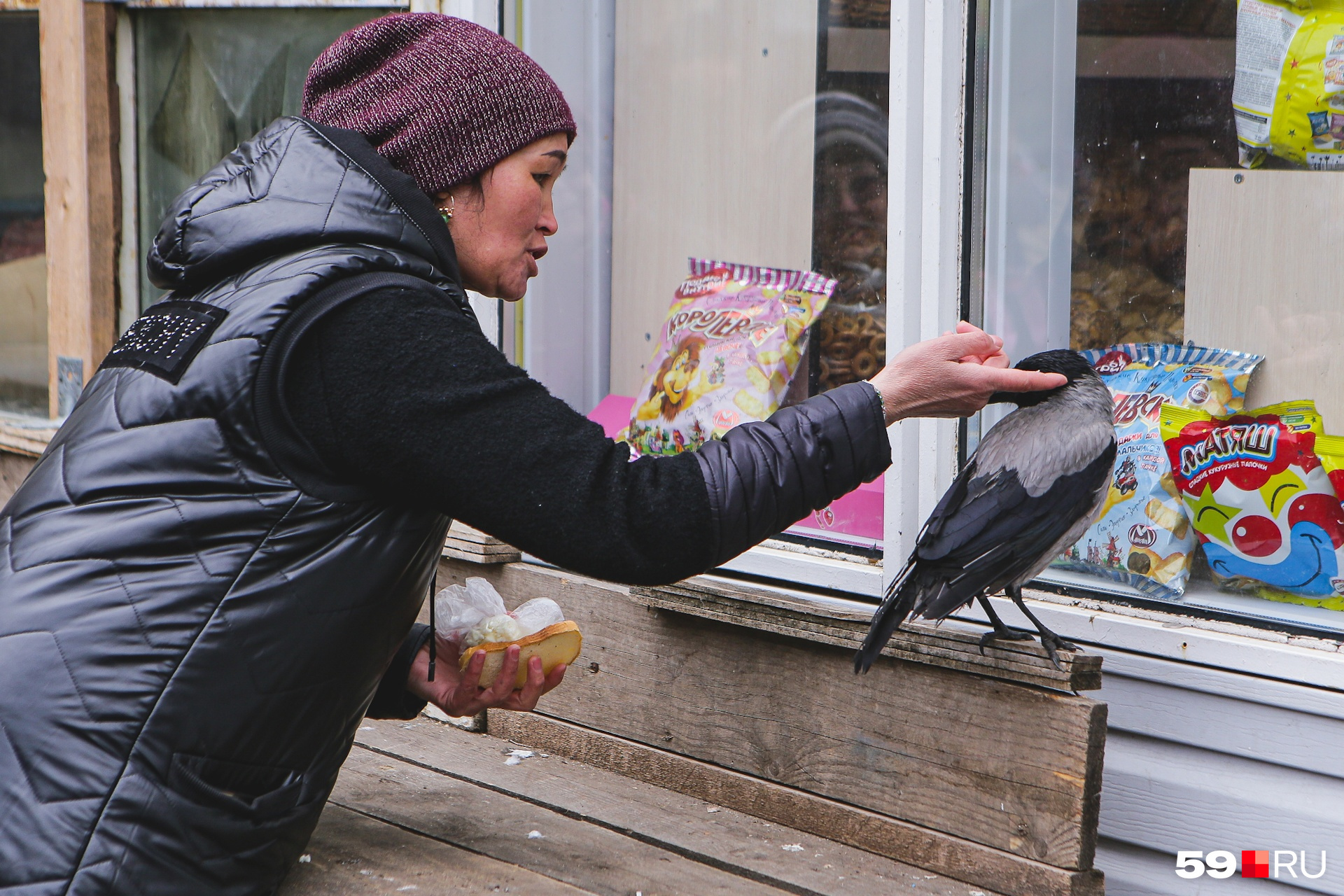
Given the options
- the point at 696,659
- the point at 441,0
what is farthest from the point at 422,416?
the point at 441,0

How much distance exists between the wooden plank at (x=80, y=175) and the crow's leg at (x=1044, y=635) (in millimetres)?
3479

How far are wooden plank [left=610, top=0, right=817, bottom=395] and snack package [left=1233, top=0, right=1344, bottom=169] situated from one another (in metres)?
1.04

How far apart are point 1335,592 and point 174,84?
402 centimetres

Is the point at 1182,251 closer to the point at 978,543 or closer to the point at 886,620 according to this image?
the point at 978,543

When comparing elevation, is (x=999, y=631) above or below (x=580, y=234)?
below

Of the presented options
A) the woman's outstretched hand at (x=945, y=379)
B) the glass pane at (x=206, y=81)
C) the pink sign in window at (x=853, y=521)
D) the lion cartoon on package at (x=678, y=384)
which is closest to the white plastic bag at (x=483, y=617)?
the woman's outstretched hand at (x=945, y=379)

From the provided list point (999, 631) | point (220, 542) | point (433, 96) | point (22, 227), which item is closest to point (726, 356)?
point (999, 631)

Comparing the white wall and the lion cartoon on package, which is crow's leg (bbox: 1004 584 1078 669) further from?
the white wall

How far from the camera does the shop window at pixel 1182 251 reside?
7.73 ft

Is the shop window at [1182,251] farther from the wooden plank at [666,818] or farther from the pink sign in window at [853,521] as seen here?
the wooden plank at [666,818]

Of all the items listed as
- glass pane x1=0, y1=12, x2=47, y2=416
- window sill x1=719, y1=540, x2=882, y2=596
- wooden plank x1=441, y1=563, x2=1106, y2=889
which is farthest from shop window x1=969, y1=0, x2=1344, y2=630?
glass pane x1=0, y1=12, x2=47, y2=416

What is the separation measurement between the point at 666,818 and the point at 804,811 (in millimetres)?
264

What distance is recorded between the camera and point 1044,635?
85.0 inches

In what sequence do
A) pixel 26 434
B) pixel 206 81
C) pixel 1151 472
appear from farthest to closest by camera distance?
pixel 26 434, pixel 206 81, pixel 1151 472
